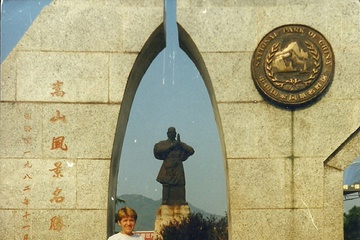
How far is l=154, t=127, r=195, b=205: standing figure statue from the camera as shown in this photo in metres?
15.9

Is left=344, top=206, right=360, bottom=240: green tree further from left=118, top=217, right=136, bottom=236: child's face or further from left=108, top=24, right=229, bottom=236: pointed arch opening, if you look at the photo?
left=118, top=217, right=136, bottom=236: child's face

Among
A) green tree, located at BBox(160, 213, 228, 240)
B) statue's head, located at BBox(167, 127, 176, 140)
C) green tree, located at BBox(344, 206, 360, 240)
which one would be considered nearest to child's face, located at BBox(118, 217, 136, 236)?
green tree, located at BBox(160, 213, 228, 240)

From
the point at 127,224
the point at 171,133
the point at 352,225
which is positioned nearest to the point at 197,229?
the point at 171,133

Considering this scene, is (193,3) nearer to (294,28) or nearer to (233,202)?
(294,28)

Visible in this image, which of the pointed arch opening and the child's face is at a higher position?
the pointed arch opening

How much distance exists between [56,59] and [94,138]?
0.96m

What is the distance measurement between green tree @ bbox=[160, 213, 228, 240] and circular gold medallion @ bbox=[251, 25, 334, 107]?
9.37 m

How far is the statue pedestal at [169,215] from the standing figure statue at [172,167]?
187 millimetres

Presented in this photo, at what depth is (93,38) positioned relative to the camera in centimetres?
611

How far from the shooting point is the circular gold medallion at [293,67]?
6.09 meters

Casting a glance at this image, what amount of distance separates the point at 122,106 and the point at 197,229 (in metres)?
10.6

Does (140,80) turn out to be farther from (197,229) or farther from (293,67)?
(197,229)

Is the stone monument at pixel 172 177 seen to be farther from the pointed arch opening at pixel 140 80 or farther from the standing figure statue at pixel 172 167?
the pointed arch opening at pixel 140 80

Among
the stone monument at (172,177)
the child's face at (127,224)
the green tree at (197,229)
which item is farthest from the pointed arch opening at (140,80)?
the stone monument at (172,177)
